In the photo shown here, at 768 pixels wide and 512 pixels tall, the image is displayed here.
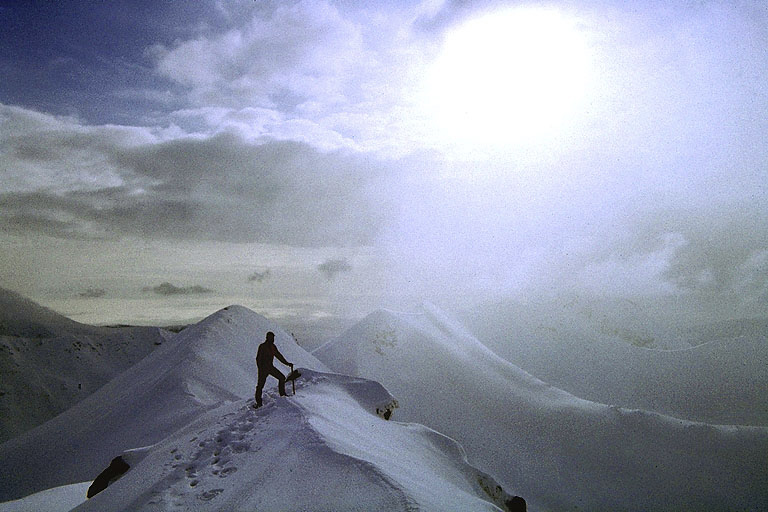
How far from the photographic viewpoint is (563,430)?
2631cm

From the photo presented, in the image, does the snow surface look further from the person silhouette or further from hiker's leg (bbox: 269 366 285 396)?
hiker's leg (bbox: 269 366 285 396)

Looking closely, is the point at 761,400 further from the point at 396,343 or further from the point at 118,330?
the point at 118,330

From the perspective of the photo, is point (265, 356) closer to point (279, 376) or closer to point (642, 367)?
point (279, 376)

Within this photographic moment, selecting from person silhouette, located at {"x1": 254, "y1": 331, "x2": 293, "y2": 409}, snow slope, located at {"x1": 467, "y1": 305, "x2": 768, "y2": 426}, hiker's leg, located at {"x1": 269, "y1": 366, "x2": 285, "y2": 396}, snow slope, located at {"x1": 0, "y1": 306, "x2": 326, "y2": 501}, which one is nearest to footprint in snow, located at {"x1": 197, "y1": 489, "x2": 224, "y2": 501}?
person silhouette, located at {"x1": 254, "y1": 331, "x2": 293, "y2": 409}

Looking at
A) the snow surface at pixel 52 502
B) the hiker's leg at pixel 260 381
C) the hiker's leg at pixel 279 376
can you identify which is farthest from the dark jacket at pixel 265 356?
the snow surface at pixel 52 502

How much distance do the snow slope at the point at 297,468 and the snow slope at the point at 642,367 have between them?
25.8 m

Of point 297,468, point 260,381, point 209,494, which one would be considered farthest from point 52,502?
point 297,468

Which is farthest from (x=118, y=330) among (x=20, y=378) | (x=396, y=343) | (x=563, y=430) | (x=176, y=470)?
(x=176, y=470)

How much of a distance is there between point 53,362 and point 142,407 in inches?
1593

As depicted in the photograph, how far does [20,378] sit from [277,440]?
175 feet

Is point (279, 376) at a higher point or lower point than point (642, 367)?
lower

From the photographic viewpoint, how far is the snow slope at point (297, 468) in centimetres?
768

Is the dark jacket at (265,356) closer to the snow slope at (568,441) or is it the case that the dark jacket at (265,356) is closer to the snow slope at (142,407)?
the snow slope at (142,407)

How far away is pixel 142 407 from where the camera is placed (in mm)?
22578
